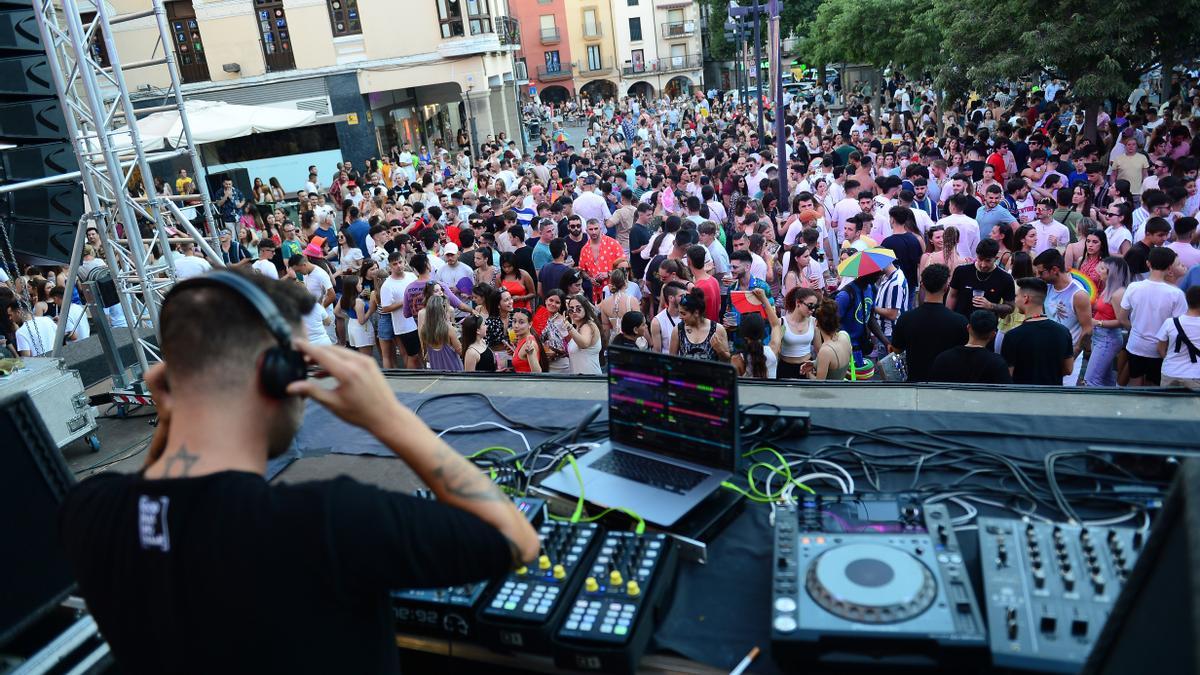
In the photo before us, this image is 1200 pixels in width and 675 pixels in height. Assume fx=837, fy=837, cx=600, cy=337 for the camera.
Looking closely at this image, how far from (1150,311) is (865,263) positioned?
1.88 meters

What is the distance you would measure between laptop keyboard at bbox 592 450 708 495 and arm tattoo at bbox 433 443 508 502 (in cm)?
118

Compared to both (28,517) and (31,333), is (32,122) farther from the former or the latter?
(28,517)

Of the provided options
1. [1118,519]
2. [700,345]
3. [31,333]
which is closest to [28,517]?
[1118,519]

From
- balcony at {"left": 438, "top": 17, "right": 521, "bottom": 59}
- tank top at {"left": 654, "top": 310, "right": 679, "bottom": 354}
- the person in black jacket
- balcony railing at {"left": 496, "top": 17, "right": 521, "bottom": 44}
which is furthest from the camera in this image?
balcony railing at {"left": 496, "top": 17, "right": 521, "bottom": 44}

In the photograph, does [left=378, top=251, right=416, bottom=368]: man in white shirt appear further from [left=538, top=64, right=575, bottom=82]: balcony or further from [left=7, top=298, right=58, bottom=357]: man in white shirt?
[left=538, top=64, right=575, bottom=82]: balcony

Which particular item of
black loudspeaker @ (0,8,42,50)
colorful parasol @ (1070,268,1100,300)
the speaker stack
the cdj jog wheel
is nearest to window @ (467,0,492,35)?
the speaker stack

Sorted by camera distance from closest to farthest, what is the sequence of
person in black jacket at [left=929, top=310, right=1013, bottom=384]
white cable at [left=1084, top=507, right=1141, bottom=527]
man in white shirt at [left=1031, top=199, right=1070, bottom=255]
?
white cable at [left=1084, top=507, right=1141, bottom=527], person in black jacket at [left=929, top=310, right=1013, bottom=384], man in white shirt at [left=1031, top=199, right=1070, bottom=255]

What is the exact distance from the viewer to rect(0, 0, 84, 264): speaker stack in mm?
10688

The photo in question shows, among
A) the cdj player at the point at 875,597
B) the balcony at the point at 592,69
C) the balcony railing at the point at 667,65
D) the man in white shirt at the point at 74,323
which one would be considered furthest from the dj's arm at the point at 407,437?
the balcony railing at the point at 667,65

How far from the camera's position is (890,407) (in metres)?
3.38

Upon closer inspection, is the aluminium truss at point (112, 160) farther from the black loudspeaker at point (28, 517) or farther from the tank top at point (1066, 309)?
the tank top at point (1066, 309)

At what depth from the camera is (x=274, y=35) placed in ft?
79.5

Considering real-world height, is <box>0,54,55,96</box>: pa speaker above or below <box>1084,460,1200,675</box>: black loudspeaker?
above

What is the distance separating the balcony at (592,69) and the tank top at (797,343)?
56556 millimetres
